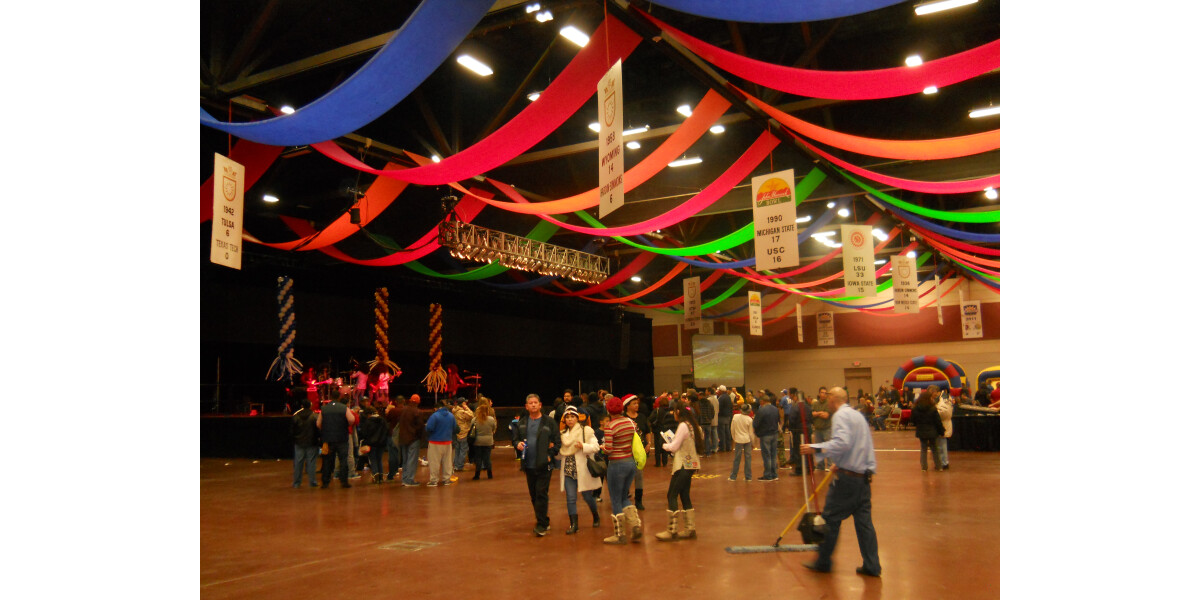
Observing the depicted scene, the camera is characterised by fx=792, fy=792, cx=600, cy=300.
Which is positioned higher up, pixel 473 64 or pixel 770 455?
pixel 473 64

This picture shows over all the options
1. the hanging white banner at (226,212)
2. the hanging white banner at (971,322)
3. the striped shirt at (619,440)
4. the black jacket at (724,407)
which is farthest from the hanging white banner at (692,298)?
the hanging white banner at (226,212)

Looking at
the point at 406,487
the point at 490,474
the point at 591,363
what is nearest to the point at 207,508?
the point at 406,487

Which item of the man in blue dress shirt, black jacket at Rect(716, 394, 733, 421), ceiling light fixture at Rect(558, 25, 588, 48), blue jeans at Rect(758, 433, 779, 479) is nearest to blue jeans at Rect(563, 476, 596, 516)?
the man in blue dress shirt

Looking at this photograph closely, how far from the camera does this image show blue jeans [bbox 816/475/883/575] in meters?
5.74

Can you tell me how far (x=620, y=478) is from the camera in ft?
23.8

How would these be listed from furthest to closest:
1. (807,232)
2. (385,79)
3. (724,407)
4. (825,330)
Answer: (825,330), (724,407), (807,232), (385,79)

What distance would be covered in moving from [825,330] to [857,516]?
2375 cm

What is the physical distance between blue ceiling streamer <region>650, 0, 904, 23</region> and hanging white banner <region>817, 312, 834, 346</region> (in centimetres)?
2369

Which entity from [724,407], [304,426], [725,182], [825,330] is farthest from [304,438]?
[825,330]

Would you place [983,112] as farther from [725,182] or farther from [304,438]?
[304,438]

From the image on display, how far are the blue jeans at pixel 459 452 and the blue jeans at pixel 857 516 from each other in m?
9.87

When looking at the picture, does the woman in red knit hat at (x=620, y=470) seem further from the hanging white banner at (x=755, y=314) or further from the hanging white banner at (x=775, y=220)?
the hanging white banner at (x=755, y=314)

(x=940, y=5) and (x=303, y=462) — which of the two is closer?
(x=940, y=5)

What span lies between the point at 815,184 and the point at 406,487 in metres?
8.01
